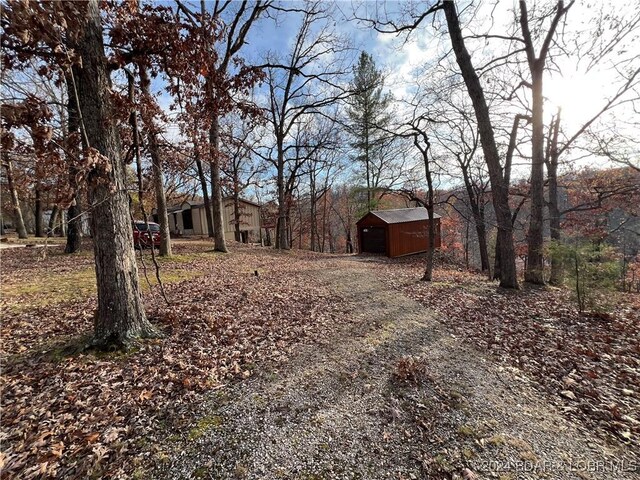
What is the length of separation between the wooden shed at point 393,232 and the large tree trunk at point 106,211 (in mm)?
14909

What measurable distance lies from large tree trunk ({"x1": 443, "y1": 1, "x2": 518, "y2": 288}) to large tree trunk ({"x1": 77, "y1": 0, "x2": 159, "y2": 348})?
8.27 m

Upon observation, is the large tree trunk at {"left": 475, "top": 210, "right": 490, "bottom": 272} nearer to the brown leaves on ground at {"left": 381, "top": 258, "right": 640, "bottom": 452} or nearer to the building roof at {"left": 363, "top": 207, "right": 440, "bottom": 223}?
the building roof at {"left": 363, "top": 207, "right": 440, "bottom": 223}

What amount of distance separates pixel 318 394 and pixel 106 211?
3336 millimetres

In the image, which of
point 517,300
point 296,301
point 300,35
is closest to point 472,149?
point 517,300

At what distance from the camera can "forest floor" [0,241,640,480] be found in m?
2.15

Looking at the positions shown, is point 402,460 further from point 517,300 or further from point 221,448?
point 517,300

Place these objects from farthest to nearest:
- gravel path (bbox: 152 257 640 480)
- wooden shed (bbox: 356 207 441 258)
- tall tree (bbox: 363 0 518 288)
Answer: wooden shed (bbox: 356 207 441 258) → tall tree (bbox: 363 0 518 288) → gravel path (bbox: 152 257 640 480)

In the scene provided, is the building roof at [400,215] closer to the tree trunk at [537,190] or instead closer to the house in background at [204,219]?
the tree trunk at [537,190]

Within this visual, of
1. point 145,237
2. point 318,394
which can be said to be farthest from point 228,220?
point 318,394

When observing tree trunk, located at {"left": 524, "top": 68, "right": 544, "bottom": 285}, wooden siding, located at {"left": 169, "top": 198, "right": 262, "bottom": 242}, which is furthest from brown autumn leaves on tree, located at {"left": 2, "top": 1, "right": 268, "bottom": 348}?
wooden siding, located at {"left": 169, "top": 198, "right": 262, "bottom": 242}

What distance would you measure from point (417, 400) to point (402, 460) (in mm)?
828

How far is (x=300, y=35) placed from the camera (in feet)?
48.3

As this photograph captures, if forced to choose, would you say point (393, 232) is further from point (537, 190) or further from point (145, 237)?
point (145, 237)

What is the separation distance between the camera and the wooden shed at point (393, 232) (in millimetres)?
17078
